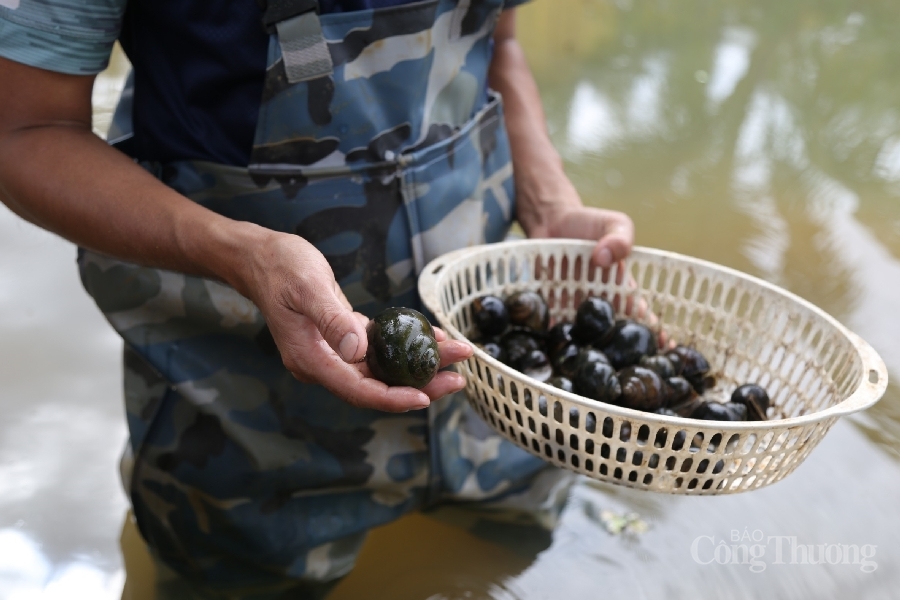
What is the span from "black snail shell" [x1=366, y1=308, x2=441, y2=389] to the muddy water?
0.89m

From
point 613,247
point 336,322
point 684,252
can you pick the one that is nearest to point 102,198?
point 336,322

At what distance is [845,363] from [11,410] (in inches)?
89.7

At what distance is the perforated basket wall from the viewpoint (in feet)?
4.08

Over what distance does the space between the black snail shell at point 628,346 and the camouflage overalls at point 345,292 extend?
1.26ft

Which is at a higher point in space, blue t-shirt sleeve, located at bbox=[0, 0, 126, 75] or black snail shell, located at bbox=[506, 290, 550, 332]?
blue t-shirt sleeve, located at bbox=[0, 0, 126, 75]

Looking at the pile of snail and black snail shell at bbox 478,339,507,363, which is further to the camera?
black snail shell at bbox 478,339,507,363

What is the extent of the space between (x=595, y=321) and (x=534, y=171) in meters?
0.49

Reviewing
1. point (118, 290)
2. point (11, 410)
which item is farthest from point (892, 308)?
point (11, 410)

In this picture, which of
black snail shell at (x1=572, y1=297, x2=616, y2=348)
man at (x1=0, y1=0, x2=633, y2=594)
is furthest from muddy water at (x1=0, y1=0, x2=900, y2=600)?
black snail shell at (x1=572, y1=297, x2=616, y2=348)

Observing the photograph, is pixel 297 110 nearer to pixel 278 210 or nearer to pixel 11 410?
pixel 278 210

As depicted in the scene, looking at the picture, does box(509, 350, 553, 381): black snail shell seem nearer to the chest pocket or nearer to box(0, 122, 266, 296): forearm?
the chest pocket

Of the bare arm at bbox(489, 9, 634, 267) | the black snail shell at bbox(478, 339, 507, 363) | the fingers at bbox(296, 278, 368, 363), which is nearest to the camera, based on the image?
the fingers at bbox(296, 278, 368, 363)

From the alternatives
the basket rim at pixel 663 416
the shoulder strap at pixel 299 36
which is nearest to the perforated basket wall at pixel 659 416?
the basket rim at pixel 663 416

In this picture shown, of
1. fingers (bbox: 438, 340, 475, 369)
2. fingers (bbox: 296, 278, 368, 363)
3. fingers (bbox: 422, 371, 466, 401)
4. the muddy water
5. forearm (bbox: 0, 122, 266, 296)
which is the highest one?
fingers (bbox: 296, 278, 368, 363)
